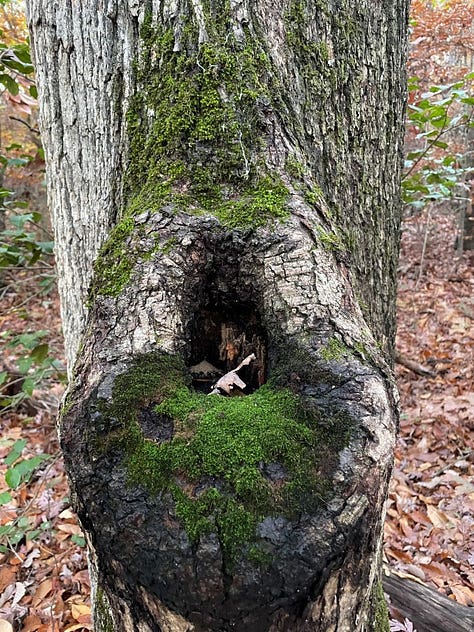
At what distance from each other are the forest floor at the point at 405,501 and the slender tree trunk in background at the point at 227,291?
1729 millimetres

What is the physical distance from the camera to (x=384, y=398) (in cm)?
109

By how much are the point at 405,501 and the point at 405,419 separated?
137 centimetres

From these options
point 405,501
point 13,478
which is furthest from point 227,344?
point 405,501

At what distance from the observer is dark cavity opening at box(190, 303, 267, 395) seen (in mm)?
1387

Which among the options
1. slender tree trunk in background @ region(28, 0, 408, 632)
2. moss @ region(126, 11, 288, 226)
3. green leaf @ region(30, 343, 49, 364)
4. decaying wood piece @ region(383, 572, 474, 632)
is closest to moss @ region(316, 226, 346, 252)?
slender tree trunk in background @ region(28, 0, 408, 632)

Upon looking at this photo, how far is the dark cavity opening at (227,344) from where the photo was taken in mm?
1387

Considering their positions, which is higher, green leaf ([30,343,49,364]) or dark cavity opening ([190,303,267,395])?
dark cavity opening ([190,303,267,395])

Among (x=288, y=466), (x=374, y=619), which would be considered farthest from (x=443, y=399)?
(x=288, y=466)

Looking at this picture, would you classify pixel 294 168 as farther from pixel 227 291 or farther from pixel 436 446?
pixel 436 446

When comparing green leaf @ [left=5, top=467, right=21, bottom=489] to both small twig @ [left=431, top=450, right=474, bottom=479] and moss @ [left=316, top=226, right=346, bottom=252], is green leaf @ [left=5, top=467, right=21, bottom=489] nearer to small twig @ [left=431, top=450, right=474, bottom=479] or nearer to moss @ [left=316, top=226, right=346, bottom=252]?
moss @ [left=316, top=226, right=346, bottom=252]

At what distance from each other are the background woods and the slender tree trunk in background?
4.07 ft

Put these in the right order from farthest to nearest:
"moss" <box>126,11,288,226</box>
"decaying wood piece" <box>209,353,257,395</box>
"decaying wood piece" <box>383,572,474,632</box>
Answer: "decaying wood piece" <box>383,572,474,632</box>
"moss" <box>126,11,288,226</box>
"decaying wood piece" <box>209,353,257,395</box>

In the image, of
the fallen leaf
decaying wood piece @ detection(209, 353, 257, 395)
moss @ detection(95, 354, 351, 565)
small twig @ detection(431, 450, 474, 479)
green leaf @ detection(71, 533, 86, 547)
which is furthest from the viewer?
small twig @ detection(431, 450, 474, 479)

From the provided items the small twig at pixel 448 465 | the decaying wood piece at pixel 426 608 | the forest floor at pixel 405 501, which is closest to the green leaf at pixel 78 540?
the forest floor at pixel 405 501
